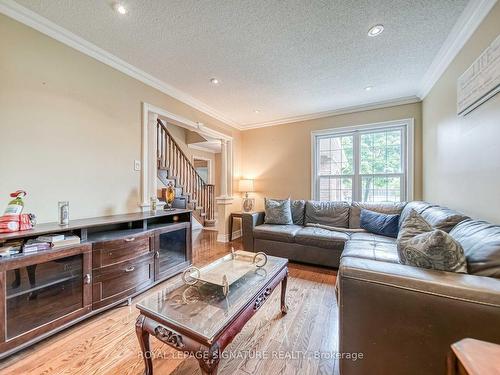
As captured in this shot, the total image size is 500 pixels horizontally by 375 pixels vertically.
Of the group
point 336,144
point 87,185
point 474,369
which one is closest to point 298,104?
point 336,144

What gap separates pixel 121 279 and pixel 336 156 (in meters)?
3.78

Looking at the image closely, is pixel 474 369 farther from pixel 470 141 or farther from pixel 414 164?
pixel 414 164

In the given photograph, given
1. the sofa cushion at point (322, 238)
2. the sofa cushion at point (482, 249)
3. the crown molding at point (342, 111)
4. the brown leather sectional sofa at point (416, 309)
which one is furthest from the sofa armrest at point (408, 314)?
the crown molding at point (342, 111)

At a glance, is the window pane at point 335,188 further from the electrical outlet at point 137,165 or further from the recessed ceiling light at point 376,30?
the electrical outlet at point 137,165

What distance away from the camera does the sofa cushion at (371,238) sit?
249 cm

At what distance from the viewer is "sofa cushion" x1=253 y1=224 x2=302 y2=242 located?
3016 millimetres

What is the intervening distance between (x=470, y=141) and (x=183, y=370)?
2905 mm

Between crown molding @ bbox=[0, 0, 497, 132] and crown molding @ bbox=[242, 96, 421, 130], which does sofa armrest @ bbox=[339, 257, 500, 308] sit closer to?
crown molding @ bbox=[0, 0, 497, 132]

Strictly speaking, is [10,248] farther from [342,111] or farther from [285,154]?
[342,111]

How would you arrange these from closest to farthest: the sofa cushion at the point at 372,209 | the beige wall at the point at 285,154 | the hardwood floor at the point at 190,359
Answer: the hardwood floor at the point at 190,359 < the sofa cushion at the point at 372,209 < the beige wall at the point at 285,154

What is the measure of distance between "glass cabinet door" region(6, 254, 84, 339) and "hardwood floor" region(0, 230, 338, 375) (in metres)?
0.20

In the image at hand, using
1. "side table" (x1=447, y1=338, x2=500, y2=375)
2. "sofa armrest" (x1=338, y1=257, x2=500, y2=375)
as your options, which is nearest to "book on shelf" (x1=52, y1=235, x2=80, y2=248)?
"sofa armrest" (x1=338, y1=257, x2=500, y2=375)

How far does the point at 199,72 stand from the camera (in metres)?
2.54

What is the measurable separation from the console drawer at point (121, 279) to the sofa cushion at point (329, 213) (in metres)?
2.51
